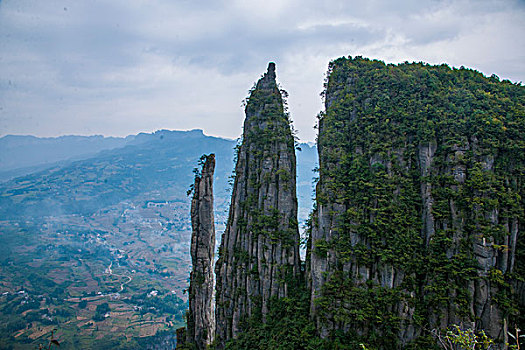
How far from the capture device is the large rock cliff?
21531 millimetres

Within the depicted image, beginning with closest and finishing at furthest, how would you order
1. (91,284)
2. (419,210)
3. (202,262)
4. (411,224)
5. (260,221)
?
(411,224) < (419,210) < (260,221) < (202,262) < (91,284)

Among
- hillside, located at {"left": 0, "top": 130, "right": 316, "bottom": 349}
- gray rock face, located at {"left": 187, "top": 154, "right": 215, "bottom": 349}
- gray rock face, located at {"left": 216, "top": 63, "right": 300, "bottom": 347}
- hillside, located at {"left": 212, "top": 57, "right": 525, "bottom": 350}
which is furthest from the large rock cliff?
hillside, located at {"left": 0, "top": 130, "right": 316, "bottom": 349}

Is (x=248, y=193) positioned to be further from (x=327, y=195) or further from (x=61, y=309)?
(x=61, y=309)

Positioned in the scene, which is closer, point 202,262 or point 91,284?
point 202,262

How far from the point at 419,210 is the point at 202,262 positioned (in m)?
21.8

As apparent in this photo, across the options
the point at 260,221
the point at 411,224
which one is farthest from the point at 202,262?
the point at 411,224

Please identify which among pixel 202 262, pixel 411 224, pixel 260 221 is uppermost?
pixel 411 224

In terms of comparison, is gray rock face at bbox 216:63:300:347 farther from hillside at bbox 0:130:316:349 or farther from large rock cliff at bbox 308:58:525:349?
hillside at bbox 0:130:316:349

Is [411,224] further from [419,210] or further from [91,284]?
[91,284]

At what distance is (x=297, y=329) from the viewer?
84.5ft

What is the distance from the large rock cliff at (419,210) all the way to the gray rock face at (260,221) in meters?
3.32

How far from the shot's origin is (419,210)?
80.6 feet

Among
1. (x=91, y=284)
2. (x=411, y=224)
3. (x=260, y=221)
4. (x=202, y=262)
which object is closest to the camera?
(x=411, y=224)

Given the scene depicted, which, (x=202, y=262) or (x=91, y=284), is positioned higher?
(x=202, y=262)
